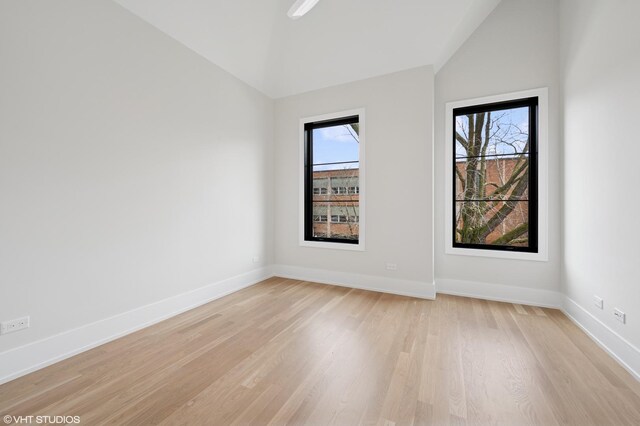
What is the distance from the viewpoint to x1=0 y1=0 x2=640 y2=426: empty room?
5.80 feet

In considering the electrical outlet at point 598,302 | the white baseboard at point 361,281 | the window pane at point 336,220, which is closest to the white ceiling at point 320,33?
the window pane at point 336,220

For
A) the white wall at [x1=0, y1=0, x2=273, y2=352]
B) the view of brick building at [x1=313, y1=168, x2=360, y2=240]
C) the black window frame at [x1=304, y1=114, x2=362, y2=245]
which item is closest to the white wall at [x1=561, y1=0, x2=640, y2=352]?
the view of brick building at [x1=313, y1=168, x2=360, y2=240]

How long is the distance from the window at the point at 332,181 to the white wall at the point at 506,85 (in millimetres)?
1126

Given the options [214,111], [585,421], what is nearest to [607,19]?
[585,421]

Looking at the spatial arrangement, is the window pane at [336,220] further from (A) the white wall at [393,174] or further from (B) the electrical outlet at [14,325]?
(B) the electrical outlet at [14,325]

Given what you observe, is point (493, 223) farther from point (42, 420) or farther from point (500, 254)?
point (42, 420)

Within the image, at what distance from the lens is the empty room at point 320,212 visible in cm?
177

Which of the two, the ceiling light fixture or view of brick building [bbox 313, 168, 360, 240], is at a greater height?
the ceiling light fixture

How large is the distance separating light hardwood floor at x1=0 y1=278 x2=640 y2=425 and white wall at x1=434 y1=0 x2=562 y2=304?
53 cm

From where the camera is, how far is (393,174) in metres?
3.62

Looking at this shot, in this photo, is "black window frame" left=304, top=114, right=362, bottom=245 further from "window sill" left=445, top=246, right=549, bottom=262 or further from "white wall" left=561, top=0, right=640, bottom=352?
"white wall" left=561, top=0, right=640, bottom=352

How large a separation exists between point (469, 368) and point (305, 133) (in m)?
3.71

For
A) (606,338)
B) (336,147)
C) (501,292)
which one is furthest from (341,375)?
(336,147)

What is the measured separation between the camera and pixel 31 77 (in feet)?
6.27
